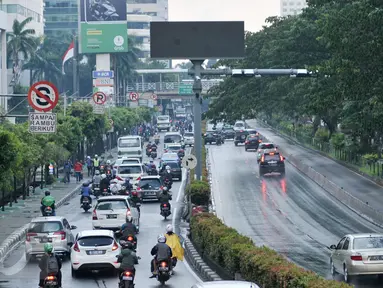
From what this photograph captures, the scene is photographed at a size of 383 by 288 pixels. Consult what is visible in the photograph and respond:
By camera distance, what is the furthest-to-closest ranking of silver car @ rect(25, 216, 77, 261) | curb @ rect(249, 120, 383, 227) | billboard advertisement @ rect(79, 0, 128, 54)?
1. billboard advertisement @ rect(79, 0, 128, 54)
2. curb @ rect(249, 120, 383, 227)
3. silver car @ rect(25, 216, 77, 261)

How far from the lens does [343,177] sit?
63438 mm

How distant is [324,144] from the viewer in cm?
8412

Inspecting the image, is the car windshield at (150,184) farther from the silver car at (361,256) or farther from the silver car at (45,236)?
the silver car at (361,256)

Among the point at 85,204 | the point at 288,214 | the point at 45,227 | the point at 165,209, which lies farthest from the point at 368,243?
the point at 85,204

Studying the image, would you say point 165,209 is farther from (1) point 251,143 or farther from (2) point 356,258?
(1) point 251,143

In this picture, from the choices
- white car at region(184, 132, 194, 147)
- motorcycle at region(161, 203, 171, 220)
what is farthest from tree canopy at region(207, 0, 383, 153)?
white car at region(184, 132, 194, 147)

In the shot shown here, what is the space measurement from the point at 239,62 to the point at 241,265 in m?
65.2

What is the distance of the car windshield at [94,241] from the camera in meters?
27.7

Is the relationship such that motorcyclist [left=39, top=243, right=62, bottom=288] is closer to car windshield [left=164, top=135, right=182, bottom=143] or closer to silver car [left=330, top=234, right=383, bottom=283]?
silver car [left=330, top=234, right=383, bottom=283]

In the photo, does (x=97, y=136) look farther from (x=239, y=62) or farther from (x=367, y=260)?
(x=367, y=260)

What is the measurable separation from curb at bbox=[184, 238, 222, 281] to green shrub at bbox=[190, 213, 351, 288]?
0.92 feet

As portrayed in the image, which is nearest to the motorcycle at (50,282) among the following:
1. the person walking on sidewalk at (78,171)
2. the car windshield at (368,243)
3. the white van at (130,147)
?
the car windshield at (368,243)

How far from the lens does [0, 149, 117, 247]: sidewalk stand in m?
41.8

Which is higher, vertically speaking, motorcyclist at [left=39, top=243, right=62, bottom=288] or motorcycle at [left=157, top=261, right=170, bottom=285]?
motorcyclist at [left=39, top=243, right=62, bottom=288]
